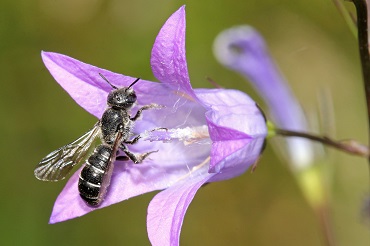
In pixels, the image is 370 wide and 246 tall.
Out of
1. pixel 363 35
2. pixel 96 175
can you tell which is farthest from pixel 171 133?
pixel 363 35

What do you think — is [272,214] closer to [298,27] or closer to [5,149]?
[298,27]

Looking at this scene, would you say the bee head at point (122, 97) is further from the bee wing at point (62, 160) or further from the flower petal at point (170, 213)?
the flower petal at point (170, 213)

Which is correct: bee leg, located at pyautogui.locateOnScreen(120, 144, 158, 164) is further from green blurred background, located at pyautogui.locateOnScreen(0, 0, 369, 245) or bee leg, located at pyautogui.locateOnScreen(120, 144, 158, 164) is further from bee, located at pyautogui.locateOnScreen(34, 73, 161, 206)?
green blurred background, located at pyautogui.locateOnScreen(0, 0, 369, 245)

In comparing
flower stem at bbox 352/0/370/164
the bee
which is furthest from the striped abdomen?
flower stem at bbox 352/0/370/164

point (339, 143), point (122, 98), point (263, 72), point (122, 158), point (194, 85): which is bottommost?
point (194, 85)

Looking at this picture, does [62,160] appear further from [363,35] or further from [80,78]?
[363,35]
